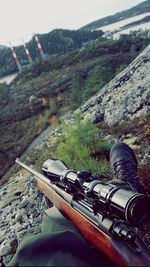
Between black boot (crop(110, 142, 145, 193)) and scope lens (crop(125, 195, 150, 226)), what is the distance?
1304mm

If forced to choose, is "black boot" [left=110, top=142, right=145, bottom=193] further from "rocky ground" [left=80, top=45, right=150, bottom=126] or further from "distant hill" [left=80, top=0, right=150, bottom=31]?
"distant hill" [left=80, top=0, right=150, bottom=31]

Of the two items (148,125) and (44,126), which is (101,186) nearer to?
(148,125)

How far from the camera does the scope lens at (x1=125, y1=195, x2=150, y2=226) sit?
2542mm

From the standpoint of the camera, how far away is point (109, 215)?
2.86 metres

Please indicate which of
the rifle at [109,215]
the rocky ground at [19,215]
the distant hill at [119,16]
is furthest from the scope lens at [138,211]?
the distant hill at [119,16]

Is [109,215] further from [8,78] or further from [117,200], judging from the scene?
[8,78]

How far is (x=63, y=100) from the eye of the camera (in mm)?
34969

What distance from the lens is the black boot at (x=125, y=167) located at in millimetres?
4234

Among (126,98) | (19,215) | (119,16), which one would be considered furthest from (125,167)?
(119,16)

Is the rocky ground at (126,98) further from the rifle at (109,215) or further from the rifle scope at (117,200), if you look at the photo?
the rifle scope at (117,200)

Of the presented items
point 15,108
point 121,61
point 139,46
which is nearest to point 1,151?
point 15,108

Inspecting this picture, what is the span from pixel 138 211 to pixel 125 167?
1.87m

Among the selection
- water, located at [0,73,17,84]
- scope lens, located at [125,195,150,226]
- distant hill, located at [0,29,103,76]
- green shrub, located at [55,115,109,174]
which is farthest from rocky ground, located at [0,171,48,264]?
distant hill, located at [0,29,103,76]

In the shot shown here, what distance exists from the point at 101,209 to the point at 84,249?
0.87 m
